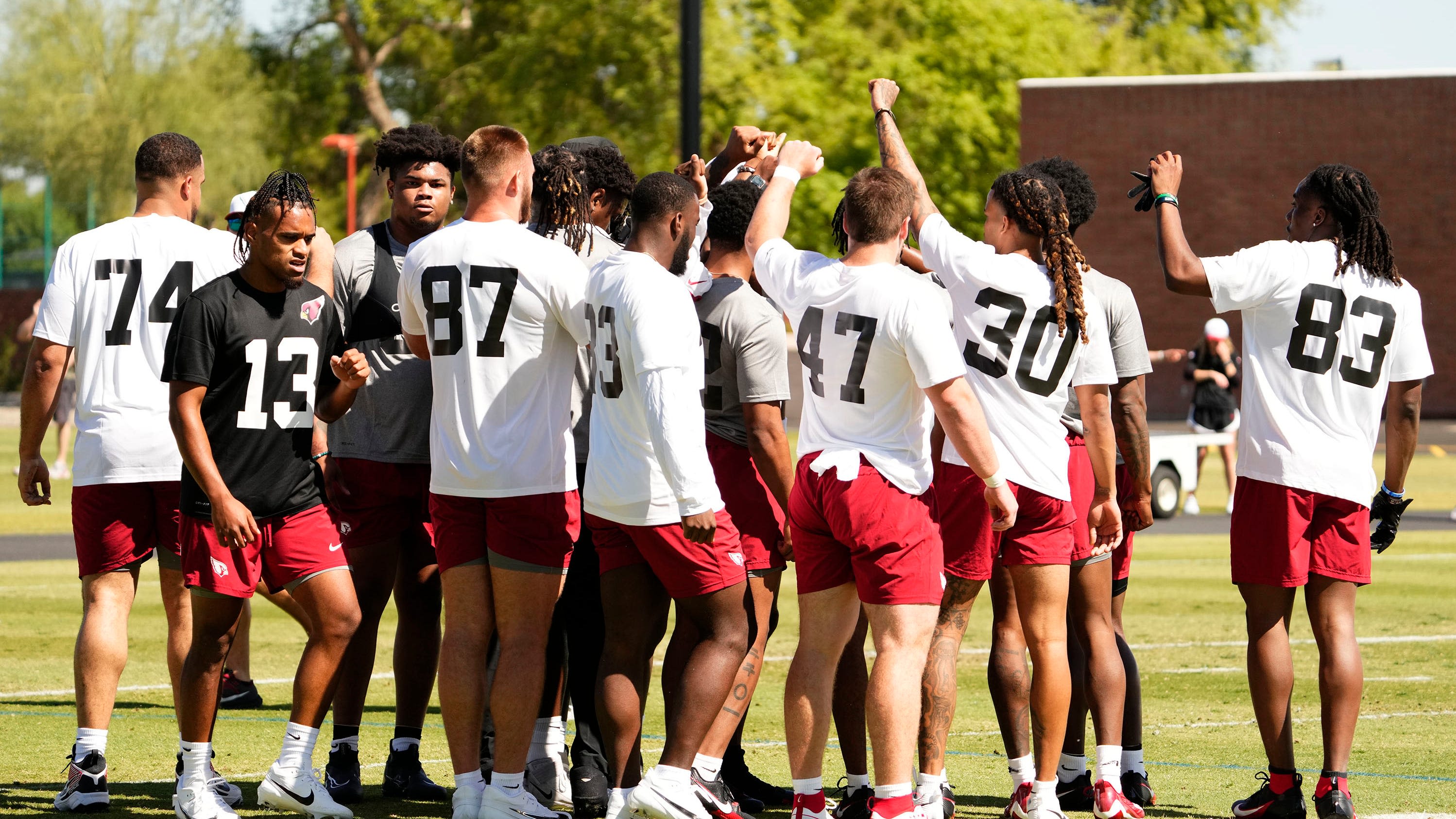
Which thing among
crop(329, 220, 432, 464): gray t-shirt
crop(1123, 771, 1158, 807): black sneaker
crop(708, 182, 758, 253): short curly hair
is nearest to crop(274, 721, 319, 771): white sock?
crop(329, 220, 432, 464): gray t-shirt

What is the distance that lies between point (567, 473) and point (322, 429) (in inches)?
38.8

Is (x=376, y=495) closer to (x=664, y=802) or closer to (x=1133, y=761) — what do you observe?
(x=664, y=802)

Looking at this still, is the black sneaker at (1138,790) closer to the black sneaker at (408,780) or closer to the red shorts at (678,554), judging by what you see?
the red shorts at (678,554)

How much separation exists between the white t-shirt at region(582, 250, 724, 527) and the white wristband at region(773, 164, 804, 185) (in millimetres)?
623

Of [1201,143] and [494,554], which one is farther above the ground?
[1201,143]

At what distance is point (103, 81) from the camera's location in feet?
182

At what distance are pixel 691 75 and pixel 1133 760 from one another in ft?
21.2

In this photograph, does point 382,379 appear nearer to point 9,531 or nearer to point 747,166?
point 747,166

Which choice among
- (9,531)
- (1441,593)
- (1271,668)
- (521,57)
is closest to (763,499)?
(1271,668)

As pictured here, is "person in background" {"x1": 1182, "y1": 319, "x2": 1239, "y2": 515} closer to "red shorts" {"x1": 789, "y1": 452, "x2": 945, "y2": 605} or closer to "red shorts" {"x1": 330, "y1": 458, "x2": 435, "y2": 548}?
"red shorts" {"x1": 330, "y1": 458, "x2": 435, "y2": 548}

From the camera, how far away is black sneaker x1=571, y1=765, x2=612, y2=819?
20.8ft

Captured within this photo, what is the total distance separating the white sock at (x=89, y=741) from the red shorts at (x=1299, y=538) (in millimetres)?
4229

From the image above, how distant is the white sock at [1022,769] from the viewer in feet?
19.9

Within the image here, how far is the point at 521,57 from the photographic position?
42.1m
